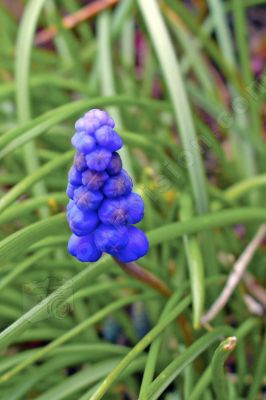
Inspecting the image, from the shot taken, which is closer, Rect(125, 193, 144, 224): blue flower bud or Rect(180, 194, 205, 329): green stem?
Rect(125, 193, 144, 224): blue flower bud

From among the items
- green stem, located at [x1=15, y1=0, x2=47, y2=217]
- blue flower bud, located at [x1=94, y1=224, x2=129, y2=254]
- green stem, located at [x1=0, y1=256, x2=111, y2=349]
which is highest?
green stem, located at [x1=15, y1=0, x2=47, y2=217]

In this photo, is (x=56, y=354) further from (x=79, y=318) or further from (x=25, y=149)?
(x=25, y=149)

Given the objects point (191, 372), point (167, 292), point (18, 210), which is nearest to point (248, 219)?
point (167, 292)

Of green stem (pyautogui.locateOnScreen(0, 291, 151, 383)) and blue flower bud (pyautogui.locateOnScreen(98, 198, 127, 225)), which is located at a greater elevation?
blue flower bud (pyautogui.locateOnScreen(98, 198, 127, 225))

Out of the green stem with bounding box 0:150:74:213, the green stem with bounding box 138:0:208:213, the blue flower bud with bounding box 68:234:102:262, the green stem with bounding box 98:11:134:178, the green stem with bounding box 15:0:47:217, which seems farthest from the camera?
the green stem with bounding box 98:11:134:178

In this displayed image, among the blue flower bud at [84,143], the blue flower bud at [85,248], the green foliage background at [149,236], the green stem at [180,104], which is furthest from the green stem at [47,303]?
the green stem at [180,104]

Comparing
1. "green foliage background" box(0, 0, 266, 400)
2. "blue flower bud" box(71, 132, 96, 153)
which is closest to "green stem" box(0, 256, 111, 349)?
"green foliage background" box(0, 0, 266, 400)

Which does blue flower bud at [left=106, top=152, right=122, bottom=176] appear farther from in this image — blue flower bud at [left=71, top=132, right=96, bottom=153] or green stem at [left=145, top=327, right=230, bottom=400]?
green stem at [left=145, top=327, right=230, bottom=400]

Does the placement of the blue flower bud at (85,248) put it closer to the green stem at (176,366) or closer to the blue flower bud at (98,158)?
the blue flower bud at (98,158)
